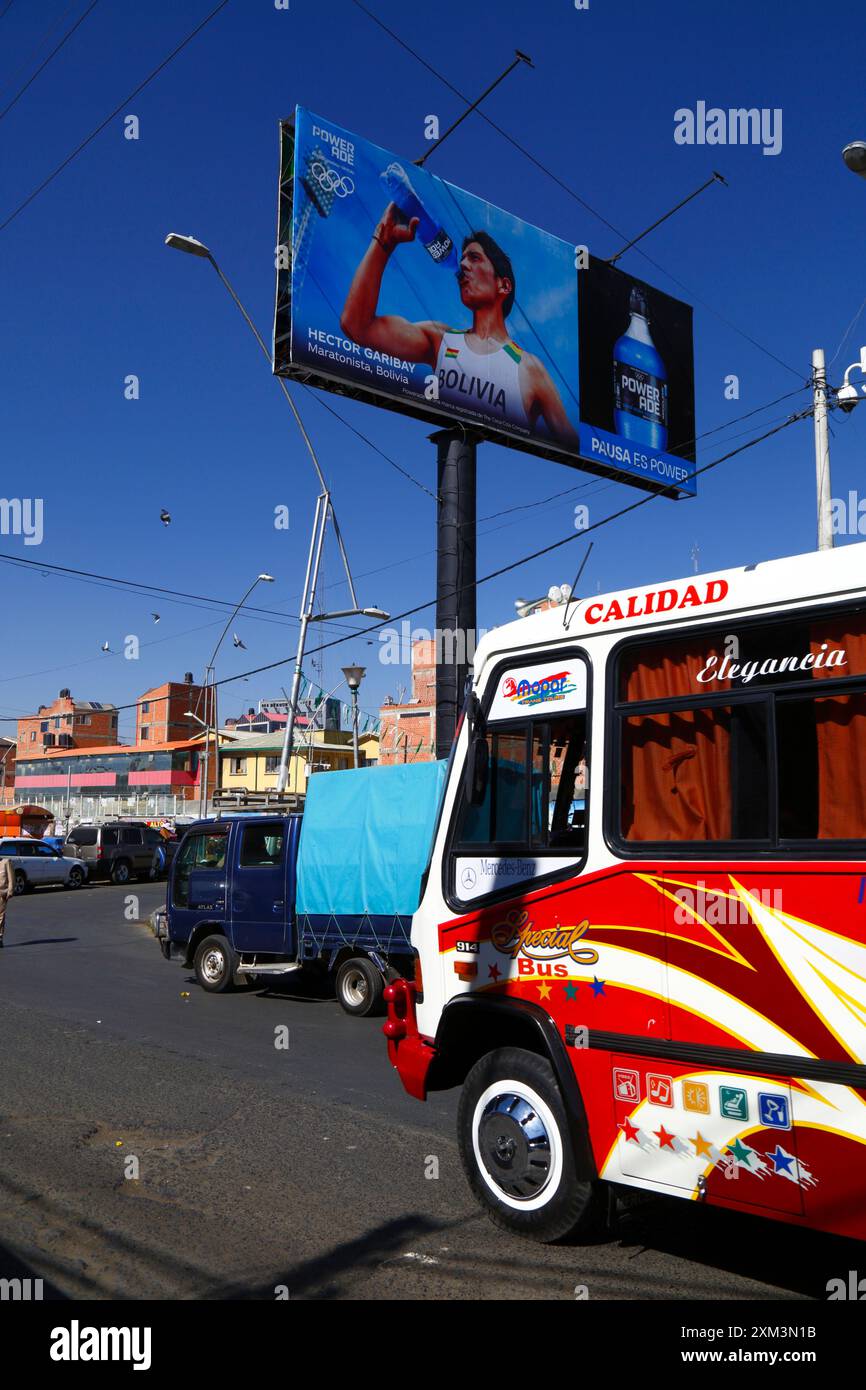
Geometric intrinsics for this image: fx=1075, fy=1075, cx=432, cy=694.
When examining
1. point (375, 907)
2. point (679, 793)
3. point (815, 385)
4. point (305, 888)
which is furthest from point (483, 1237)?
point (815, 385)

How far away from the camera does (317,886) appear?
12992 mm

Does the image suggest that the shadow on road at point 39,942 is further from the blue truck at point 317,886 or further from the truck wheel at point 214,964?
the truck wheel at point 214,964

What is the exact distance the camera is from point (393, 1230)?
5.34m

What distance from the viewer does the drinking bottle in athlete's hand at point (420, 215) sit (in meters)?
20.5

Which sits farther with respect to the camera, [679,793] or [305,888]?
[305,888]

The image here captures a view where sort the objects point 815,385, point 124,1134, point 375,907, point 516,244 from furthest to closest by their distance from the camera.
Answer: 1. point 516,244
2. point 815,385
3. point 375,907
4. point 124,1134

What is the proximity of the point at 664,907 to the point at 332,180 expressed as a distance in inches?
719

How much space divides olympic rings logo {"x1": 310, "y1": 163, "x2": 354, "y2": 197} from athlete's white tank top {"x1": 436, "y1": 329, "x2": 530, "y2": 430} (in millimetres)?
3158

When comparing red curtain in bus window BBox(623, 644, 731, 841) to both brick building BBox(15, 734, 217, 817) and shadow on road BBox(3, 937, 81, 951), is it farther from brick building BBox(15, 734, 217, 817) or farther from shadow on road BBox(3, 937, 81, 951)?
brick building BBox(15, 734, 217, 817)

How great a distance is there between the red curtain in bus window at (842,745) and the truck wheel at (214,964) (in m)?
11.1

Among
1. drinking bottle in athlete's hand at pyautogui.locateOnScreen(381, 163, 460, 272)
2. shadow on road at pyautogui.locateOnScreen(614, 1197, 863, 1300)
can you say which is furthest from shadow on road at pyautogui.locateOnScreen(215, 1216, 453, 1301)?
drinking bottle in athlete's hand at pyautogui.locateOnScreen(381, 163, 460, 272)

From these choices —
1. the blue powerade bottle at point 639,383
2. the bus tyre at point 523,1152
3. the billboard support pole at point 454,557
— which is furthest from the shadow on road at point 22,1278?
the blue powerade bottle at point 639,383
